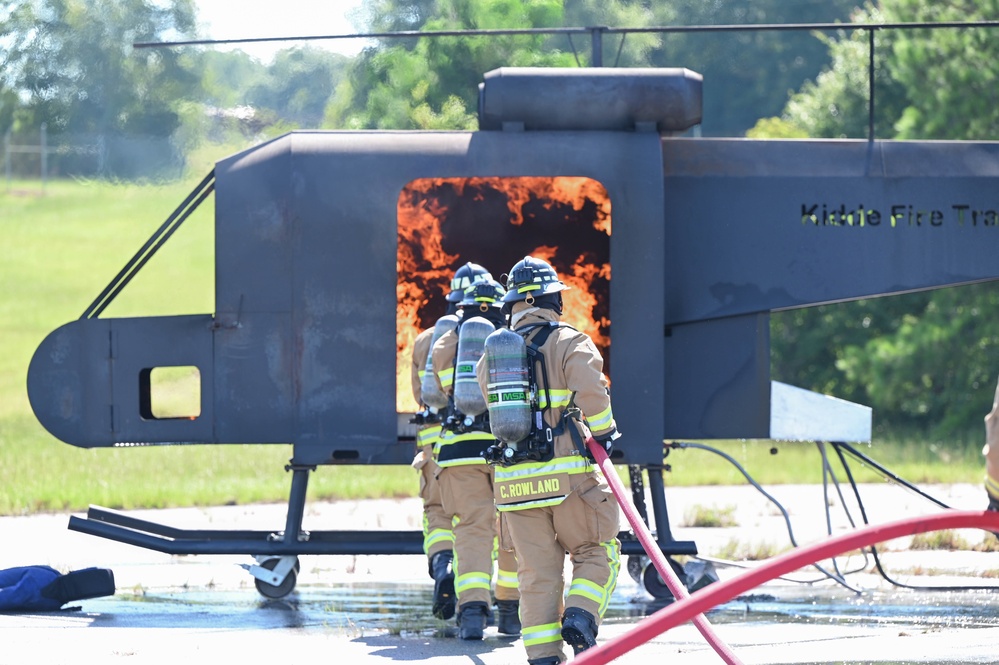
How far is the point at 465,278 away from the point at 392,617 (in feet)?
6.86

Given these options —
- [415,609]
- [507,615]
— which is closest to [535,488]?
[507,615]

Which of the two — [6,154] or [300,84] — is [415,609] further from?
[6,154]

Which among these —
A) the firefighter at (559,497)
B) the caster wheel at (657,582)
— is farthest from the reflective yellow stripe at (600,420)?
the caster wheel at (657,582)

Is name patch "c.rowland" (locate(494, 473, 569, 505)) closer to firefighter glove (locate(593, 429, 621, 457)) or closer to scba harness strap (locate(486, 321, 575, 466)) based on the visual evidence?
scba harness strap (locate(486, 321, 575, 466))

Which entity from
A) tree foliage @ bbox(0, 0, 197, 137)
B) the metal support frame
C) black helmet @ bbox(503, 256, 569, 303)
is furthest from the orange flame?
tree foliage @ bbox(0, 0, 197, 137)

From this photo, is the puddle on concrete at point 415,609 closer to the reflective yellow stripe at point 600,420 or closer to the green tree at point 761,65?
the reflective yellow stripe at point 600,420

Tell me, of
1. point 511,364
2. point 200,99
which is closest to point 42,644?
point 511,364

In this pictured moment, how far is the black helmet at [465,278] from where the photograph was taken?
8570mm

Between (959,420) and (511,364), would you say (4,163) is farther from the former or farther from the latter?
(511,364)

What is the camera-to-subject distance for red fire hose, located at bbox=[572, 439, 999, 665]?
5062mm

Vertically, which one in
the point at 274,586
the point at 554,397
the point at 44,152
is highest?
the point at 44,152

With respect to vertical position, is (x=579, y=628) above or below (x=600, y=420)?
below

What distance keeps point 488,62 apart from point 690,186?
6.11 meters

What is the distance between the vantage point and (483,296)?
27.6ft
